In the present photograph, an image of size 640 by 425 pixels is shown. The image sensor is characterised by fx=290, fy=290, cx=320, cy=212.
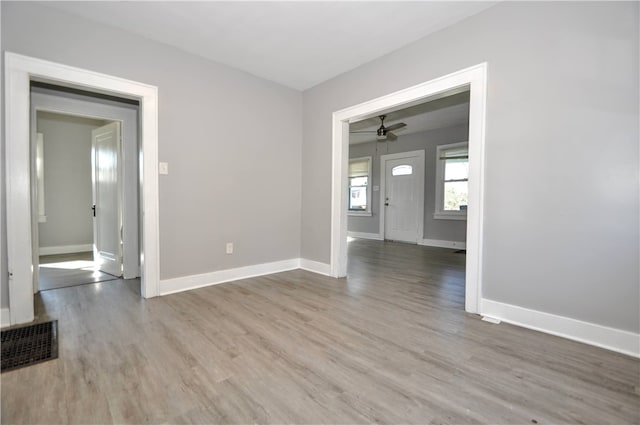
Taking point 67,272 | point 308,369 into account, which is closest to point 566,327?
point 308,369

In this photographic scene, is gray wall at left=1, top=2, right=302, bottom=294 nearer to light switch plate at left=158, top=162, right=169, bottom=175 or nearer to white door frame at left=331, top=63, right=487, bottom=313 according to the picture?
light switch plate at left=158, top=162, right=169, bottom=175

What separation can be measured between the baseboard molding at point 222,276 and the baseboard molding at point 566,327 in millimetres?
2574

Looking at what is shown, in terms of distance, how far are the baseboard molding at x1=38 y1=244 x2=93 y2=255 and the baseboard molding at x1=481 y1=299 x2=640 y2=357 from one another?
23.8ft

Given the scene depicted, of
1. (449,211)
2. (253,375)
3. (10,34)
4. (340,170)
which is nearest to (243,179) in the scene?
(340,170)

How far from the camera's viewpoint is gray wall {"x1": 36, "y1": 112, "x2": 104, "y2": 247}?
564cm

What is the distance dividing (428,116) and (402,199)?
2297 millimetres

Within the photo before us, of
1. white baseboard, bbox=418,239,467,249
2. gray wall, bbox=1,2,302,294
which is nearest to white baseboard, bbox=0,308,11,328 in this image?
gray wall, bbox=1,2,302,294

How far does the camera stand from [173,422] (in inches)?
51.1

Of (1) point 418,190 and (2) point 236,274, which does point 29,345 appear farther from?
(1) point 418,190

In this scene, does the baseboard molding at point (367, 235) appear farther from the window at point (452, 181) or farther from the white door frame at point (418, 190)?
the window at point (452, 181)

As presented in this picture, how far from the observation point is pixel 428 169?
6910mm

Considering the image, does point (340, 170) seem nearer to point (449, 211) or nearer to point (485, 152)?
point (485, 152)

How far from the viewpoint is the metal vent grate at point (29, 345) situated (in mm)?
1791

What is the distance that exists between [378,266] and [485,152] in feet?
8.31
